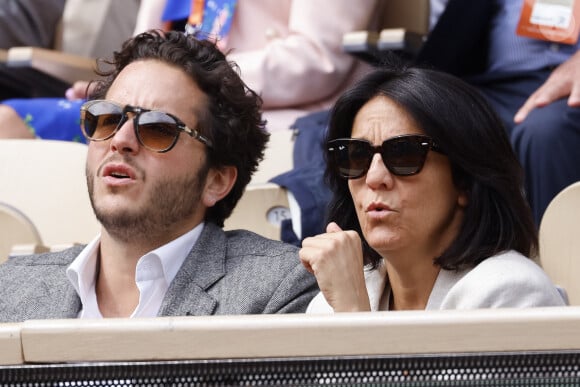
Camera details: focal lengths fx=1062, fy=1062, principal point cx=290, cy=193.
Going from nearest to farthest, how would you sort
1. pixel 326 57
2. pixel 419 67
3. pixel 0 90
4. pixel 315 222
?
pixel 419 67 < pixel 315 222 < pixel 326 57 < pixel 0 90

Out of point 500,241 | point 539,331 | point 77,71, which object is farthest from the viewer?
point 77,71

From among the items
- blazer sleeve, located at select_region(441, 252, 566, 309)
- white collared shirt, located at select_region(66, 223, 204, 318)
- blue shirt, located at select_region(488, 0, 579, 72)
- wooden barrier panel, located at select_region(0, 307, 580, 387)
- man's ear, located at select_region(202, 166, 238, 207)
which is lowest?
white collared shirt, located at select_region(66, 223, 204, 318)

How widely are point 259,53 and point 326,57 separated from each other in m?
0.23

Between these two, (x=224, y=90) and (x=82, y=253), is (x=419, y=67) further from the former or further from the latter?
(x=82, y=253)

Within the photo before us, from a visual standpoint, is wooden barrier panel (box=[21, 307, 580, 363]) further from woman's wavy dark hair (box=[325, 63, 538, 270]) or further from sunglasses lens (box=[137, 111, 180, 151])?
sunglasses lens (box=[137, 111, 180, 151])

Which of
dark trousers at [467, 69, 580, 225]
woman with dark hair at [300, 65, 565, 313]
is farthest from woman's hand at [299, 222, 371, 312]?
dark trousers at [467, 69, 580, 225]

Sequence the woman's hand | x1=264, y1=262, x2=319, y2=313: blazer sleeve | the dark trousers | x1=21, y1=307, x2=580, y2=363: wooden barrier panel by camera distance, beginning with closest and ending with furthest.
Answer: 1. x1=21, y1=307, x2=580, y2=363: wooden barrier panel
2. the woman's hand
3. x1=264, y1=262, x2=319, y2=313: blazer sleeve
4. the dark trousers

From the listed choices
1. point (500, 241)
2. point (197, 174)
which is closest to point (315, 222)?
point (197, 174)

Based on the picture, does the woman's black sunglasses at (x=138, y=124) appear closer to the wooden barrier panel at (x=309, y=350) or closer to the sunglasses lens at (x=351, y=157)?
the sunglasses lens at (x=351, y=157)

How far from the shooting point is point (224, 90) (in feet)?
7.96

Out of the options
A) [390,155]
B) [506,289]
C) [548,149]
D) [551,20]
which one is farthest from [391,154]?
[551,20]

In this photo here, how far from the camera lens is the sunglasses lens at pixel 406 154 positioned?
1920mm

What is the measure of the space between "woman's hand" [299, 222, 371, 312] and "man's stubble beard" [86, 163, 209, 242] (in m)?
0.47

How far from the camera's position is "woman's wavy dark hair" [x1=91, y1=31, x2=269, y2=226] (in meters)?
2.40
